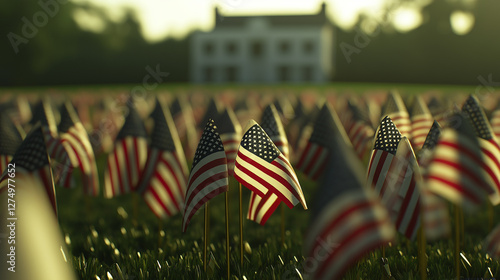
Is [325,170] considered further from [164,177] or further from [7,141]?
[7,141]

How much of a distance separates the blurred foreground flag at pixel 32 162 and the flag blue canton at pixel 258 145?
175 centimetres

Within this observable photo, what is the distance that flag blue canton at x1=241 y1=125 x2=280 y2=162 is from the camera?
4770mm

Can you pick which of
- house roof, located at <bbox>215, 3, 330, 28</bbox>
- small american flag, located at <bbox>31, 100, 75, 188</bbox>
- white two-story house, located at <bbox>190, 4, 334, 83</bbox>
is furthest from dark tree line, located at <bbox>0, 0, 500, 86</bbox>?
small american flag, located at <bbox>31, 100, 75, 188</bbox>

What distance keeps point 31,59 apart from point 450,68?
154ft

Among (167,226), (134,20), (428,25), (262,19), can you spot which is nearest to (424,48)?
(428,25)

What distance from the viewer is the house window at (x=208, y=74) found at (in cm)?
7769

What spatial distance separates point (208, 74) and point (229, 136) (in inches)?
2869

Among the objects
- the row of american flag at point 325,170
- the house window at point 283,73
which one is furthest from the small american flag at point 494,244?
the house window at point 283,73

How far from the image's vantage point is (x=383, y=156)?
16.0ft

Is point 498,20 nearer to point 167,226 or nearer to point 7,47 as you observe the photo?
point 167,226

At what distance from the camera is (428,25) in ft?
211

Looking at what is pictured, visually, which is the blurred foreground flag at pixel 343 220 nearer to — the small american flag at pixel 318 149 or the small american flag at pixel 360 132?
the small american flag at pixel 318 149

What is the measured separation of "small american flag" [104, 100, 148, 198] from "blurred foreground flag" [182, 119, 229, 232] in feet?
9.27

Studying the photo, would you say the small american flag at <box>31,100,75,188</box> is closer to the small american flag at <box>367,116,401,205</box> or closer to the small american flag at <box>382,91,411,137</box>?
the small american flag at <box>367,116,401,205</box>
